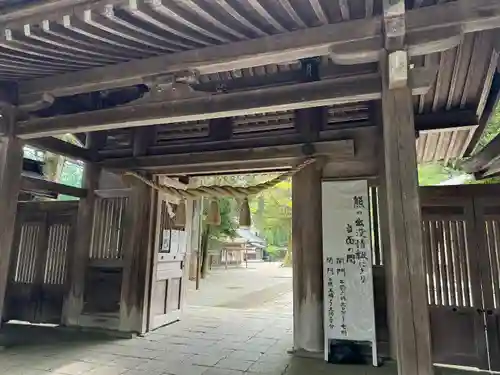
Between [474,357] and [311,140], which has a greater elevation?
[311,140]

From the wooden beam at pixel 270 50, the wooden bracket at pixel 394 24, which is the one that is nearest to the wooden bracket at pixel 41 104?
the wooden beam at pixel 270 50

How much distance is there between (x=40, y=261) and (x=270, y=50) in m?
5.19

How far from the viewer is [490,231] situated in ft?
12.5

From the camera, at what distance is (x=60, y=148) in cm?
460

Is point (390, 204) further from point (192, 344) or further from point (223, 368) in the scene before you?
point (192, 344)

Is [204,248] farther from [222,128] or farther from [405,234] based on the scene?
[405,234]

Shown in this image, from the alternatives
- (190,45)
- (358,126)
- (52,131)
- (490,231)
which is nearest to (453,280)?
(490,231)

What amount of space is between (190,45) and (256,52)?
569mm

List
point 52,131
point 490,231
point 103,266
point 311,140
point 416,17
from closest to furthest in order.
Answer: point 416,17
point 52,131
point 490,231
point 311,140
point 103,266

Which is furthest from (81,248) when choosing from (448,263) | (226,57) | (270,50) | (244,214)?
(448,263)

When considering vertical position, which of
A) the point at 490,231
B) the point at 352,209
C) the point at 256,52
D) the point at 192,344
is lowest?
the point at 192,344

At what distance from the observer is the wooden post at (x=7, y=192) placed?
3453 mm

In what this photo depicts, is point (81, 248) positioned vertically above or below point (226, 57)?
below

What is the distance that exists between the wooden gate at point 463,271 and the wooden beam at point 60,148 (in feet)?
15.2
